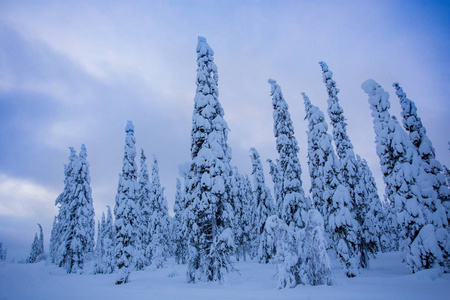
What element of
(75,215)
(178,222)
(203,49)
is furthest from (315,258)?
(178,222)

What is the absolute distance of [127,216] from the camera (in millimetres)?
21047

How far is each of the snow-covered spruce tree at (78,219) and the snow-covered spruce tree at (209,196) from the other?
22.0m

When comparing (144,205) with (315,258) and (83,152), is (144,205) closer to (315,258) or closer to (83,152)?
(83,152)

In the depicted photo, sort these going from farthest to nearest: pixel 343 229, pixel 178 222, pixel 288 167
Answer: pixel 178 222, pixel 288 167, pixel 343 229

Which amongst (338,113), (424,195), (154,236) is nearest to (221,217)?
(424,195)

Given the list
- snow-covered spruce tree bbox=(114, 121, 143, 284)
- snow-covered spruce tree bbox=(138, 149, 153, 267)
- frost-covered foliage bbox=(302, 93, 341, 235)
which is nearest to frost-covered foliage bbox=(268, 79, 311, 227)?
frost-covered foliage bbox=(302, 93, 341, 235)

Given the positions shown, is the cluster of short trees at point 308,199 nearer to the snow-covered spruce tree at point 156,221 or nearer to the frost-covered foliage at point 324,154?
the frost-covered foliage at point 324,154

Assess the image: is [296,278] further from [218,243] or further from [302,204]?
[302,204]


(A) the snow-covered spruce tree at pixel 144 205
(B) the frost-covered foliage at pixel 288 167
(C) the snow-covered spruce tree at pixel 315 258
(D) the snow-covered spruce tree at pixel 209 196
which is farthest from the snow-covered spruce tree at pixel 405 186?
(A) the snow-covered spruce tree at pixel 144 205

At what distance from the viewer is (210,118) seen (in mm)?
17672

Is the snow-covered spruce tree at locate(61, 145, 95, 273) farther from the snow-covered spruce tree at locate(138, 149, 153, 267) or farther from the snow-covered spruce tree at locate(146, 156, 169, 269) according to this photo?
the snow-covered spruce tree at locate(146, 156, 169, 269)

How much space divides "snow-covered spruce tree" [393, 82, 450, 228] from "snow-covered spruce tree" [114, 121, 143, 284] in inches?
867

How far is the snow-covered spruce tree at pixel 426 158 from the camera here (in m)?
13.8

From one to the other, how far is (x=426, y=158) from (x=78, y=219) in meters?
37.7
